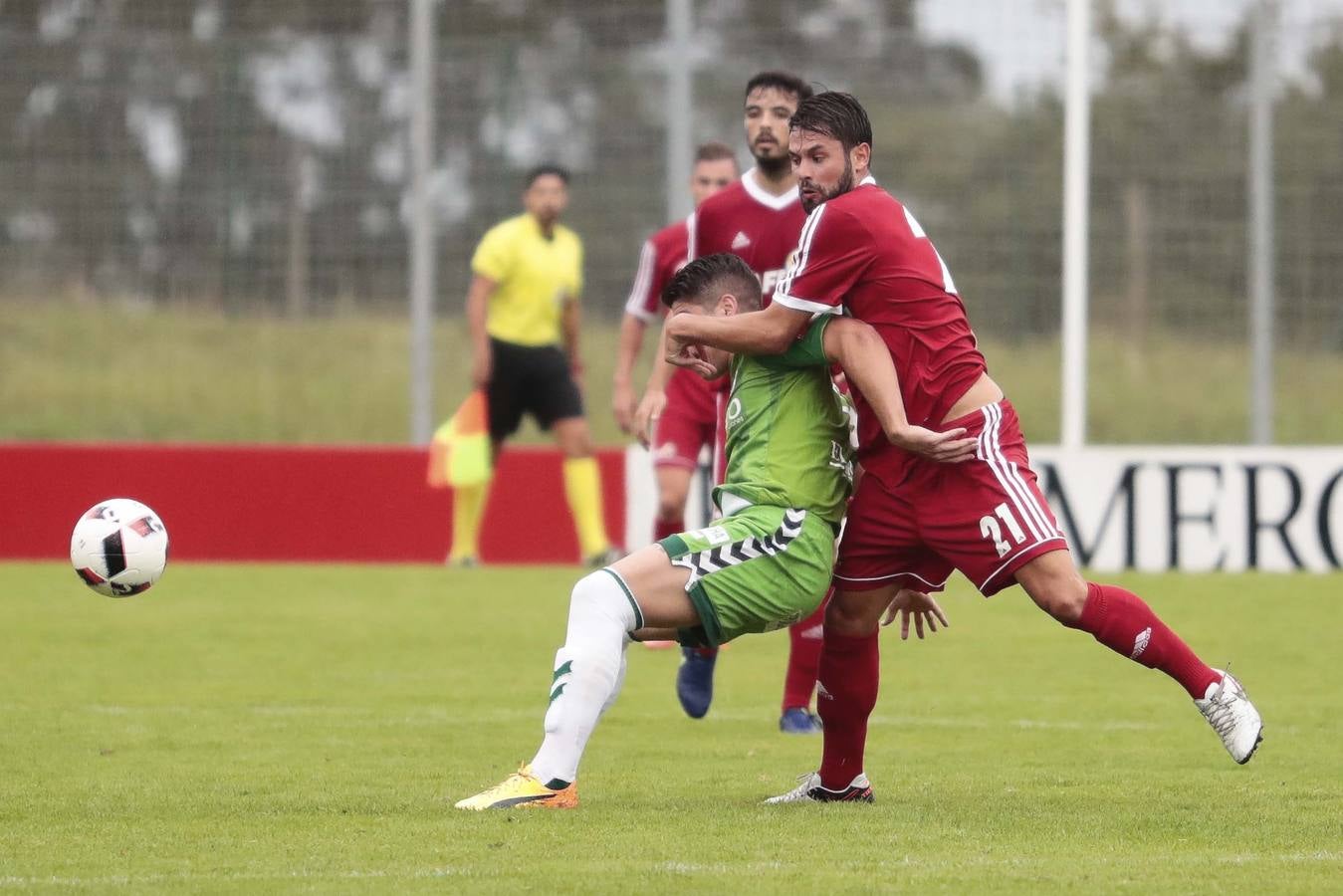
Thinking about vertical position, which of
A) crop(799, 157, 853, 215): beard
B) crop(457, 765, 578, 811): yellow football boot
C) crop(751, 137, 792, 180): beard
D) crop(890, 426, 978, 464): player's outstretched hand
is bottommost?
crop(457, 765, 578, 811): yellow football boot

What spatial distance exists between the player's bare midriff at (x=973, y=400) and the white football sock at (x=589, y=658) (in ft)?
3.33

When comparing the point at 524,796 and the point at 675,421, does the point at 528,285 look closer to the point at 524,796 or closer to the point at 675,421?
the point at 675,421

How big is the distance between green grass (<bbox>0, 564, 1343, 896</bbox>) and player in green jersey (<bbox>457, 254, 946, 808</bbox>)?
0.30 metres

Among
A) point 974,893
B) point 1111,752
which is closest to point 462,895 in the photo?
point 974,893

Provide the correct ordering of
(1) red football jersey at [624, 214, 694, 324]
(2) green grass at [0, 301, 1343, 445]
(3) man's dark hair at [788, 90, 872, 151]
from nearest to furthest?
(3) man's dark hair at [788, 90, 872, 151], (1) red football jersey at [624, 214, 694, 324], (2) green grass at [0, 301, 1343, 445]

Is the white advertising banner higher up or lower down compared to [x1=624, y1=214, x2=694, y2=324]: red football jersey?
lower down

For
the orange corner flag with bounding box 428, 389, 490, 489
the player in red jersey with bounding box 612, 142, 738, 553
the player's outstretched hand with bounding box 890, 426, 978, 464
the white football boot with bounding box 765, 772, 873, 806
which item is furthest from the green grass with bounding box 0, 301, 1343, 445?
the player's outstretched hand with bounding box 890, 426, 978, 464

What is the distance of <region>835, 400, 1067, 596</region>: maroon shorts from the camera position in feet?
18.2

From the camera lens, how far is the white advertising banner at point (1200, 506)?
13477mm

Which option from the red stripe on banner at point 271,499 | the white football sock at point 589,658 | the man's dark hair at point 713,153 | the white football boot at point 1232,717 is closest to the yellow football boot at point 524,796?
the white football sock at point 589,658

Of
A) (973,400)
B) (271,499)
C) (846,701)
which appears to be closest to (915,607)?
(846,701)

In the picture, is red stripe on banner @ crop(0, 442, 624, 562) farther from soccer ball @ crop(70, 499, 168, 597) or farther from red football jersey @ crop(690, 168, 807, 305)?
soccer ball @ crop(70, 499, 168, 597)

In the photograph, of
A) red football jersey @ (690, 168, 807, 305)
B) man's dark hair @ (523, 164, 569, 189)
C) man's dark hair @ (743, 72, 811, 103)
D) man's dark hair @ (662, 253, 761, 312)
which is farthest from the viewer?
man's dark hair @ (523, 164, 569, 189)

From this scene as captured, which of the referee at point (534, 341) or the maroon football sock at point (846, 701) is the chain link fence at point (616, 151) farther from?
the maroon football sock at point (846, 701)
